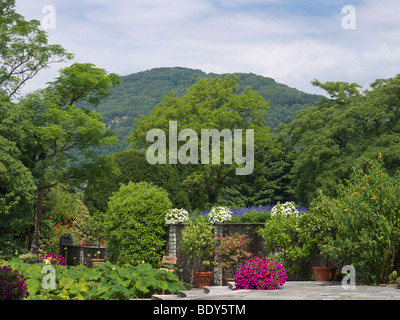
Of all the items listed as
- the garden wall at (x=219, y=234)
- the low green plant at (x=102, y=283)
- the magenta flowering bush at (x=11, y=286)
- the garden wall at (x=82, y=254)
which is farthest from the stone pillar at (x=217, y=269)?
the magenta flowering bush at (x=11, y=286)

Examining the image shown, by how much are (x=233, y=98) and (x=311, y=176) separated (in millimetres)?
9086

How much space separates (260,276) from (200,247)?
4646mm

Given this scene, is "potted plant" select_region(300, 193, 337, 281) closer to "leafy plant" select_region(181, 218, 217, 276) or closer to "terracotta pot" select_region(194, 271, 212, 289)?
"leafy plant" select_region(181, 218, 217, 276)

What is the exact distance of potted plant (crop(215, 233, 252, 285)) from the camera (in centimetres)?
1287

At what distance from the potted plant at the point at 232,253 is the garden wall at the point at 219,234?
16cm

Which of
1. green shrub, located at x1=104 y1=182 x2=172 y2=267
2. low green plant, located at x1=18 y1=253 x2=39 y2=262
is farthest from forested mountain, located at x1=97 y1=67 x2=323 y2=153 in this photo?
green shrub, located at x1=104 y1=182 x2=172 y2=267

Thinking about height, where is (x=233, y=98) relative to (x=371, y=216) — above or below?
above

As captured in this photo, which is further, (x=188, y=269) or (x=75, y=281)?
(x=188, y=269)

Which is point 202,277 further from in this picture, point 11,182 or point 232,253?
point 11,182

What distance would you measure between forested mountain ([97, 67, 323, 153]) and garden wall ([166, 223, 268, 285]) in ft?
86.4
